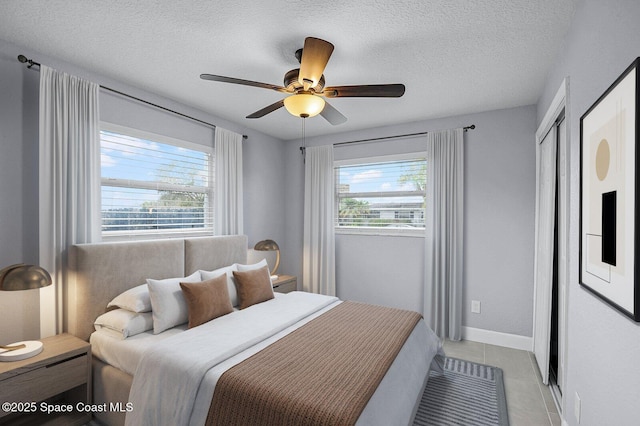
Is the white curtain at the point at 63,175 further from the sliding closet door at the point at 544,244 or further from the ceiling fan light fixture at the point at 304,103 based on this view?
the sliding closet door at the point at 544,244

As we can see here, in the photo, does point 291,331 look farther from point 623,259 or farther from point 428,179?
point 428,179

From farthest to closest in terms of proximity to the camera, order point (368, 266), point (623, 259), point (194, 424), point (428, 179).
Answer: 1. point (368, 266)
2. point (428, 179)
3. point (194, 424)
4. point (623, 259)

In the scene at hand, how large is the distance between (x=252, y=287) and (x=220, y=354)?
115 centimetres

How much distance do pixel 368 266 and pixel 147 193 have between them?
9.11 ft

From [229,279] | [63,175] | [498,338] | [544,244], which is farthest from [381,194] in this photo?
[63,175]

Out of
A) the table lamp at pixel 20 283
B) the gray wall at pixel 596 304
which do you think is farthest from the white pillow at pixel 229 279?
the gray wall at pixel 596 304

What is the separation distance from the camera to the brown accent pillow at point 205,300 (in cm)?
250

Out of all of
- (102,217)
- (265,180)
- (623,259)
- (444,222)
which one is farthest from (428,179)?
(102,217)

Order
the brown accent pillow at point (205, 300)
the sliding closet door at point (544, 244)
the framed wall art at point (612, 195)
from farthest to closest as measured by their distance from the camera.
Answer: the sliding closet door at point (544, 244)
the brown accent pillow at point (205, 300)
the framed wall art at point (612, 195)

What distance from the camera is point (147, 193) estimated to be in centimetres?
311

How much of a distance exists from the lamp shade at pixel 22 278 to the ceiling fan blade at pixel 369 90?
7.05 feet

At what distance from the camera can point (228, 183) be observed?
3.84 metres

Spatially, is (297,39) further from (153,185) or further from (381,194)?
(381,194)

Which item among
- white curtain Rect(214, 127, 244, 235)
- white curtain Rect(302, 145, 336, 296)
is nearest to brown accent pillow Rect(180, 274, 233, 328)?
white curtain Rect(214, 127, 244, 235)
